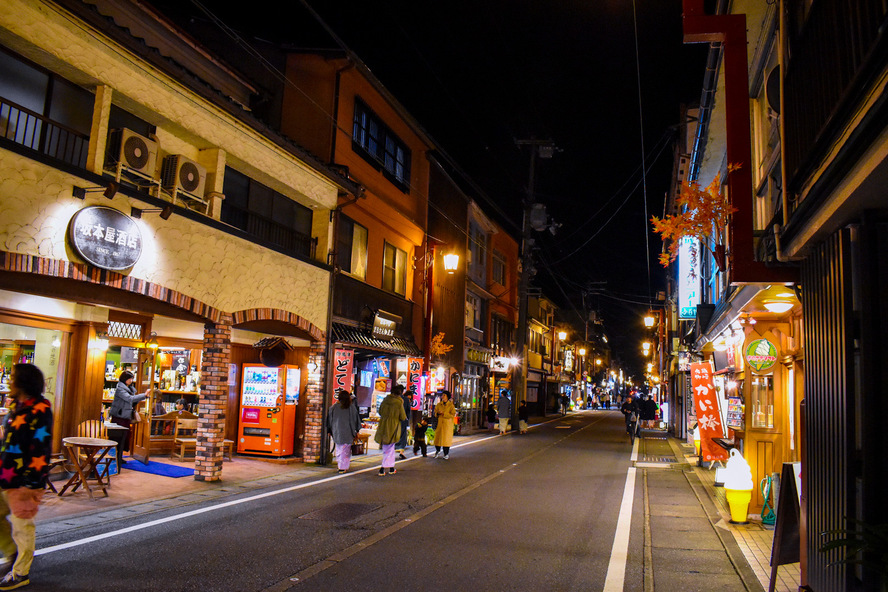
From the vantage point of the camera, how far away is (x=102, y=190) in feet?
31.4

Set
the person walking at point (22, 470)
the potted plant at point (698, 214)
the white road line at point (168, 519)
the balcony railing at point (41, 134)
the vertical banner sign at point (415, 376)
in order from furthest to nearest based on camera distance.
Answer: the vertical banner sign at point (415, 376) → the balcony railing at point (41, 134) → the potted plant at point (698, 214) → the white road line at point (168, 519) → the person walking at point (22, 470)

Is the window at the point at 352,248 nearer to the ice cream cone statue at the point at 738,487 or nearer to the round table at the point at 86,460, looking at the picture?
the round table at the point at 86,460

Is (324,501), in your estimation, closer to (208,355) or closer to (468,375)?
(208,355)

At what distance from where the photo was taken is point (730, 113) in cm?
860

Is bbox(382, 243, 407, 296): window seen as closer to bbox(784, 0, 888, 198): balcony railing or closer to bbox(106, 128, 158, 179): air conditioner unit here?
bbox(106, 128, 158, 179): air conditioner unit

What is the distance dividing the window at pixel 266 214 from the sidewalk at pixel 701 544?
974 cm

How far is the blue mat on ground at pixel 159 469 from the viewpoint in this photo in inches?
508

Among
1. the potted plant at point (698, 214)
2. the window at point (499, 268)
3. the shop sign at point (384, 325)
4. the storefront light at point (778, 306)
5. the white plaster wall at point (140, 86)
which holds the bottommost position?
the storefront light at point (778, 306)

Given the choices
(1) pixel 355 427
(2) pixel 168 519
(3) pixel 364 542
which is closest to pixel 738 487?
(3) pixel 364 542

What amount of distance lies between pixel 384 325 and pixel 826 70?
52.2 feet

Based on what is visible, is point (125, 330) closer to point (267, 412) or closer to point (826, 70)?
point (267, 412)

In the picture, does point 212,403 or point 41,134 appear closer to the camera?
point 41,134

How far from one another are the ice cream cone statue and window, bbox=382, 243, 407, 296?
44.5 ft

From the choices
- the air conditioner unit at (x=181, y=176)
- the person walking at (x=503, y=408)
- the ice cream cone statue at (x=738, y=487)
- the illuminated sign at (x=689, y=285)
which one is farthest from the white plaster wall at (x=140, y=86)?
the person walking at (x=503, y=408)
